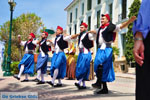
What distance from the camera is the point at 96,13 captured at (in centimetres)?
2669

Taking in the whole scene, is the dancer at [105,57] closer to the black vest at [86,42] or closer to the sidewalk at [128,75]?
the black vest at [86,42]

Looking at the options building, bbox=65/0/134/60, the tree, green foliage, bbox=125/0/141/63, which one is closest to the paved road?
green foliage, bbox=125/0/141/63

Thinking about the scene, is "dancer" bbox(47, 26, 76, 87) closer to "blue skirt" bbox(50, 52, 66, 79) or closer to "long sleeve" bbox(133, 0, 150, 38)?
"blue skirt" bbox(50, 52, 66, 79)

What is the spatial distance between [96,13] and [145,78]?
992 inches

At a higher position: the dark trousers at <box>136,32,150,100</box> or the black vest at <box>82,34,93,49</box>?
the black vest at <box>82,34,93,49</box>

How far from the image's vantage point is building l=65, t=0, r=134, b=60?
67.3 feet

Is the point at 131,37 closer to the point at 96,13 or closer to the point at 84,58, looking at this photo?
the point at 96,13

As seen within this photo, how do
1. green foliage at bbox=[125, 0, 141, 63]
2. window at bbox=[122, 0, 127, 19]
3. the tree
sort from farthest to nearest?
the tree
window at bbox=[122, 0, 127, 19]
green foliage at bbox=[125, 0, 141, 63]

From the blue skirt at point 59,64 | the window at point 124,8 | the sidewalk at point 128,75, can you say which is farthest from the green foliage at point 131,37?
the blue skirt at point 59,64

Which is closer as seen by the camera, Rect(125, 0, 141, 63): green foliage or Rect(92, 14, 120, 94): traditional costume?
Rect(92, 14, 120, 94): traditional costume

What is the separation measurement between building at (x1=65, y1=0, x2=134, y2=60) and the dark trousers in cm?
1789

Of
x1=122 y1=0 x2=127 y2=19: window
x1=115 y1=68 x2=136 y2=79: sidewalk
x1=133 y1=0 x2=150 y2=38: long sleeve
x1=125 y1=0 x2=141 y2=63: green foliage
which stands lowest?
x1=115 y1=68 x2=136 y2=79: sidewalk

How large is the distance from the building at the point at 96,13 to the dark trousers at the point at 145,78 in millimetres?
17895

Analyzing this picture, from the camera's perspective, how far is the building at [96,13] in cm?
2050
